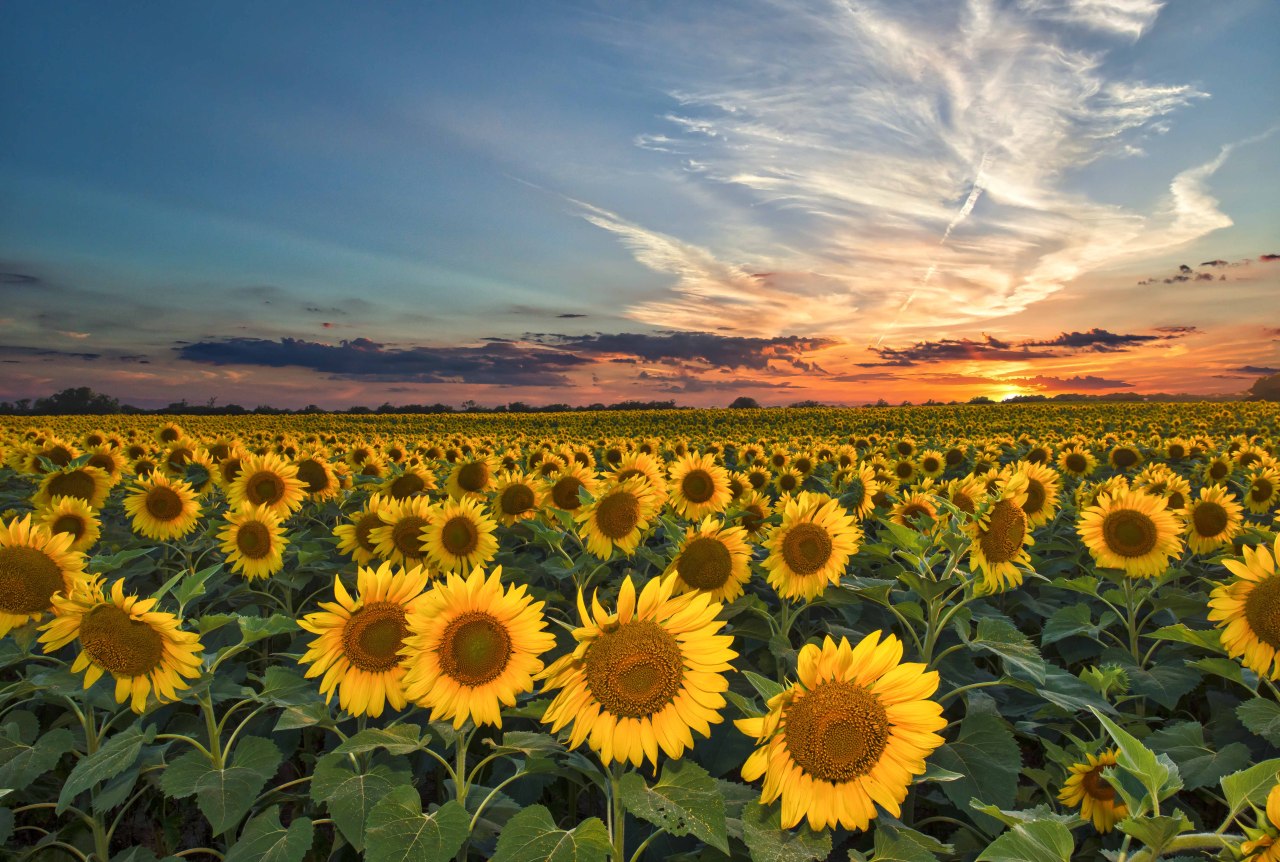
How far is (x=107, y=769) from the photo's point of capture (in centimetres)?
316

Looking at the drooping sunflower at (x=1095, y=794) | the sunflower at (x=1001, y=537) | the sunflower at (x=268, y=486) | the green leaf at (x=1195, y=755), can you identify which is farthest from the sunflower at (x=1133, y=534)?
the sunflower at (x=268, y=486)

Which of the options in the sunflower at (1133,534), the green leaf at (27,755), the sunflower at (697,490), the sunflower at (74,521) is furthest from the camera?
the sunflower at (697,490)

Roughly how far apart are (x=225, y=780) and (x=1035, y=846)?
3.21 m

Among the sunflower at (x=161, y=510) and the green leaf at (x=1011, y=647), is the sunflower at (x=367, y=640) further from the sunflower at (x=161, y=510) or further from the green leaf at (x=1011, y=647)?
the sunflower at (x=161, y=510)

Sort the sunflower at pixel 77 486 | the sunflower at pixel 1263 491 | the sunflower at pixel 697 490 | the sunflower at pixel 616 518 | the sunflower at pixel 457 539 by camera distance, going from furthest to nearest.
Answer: the sunflower at pixel 1263 491 < the sunflower at pixel 77 486 < the sunflower at pixel 697 490 < the sunflower at pixel 616 518 < the sunflower at pixel 457 539

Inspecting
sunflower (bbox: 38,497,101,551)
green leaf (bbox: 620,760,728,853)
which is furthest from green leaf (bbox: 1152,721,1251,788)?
sunflower (bbox: 38,497,101,551)

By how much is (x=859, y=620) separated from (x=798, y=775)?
11.7 ft

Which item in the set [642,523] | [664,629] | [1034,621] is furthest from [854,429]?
[664,629]

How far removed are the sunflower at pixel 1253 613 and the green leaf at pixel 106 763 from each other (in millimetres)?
5323

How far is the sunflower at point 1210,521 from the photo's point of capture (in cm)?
712

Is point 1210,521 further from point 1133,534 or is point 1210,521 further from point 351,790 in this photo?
point 351,790

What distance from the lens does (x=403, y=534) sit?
5578 mm

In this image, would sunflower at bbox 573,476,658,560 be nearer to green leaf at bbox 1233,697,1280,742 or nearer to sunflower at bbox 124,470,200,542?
green leaf at bbox 1233,697,1280,742

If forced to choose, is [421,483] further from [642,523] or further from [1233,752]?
[1233,752]
